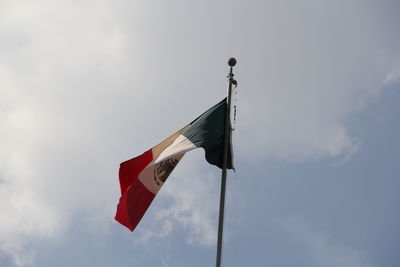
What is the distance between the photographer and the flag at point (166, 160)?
47.3 feet

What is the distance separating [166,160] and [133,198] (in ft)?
6.25

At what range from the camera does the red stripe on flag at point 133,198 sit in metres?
14.5

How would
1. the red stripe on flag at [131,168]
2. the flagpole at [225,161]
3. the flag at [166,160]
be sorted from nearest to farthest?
the flagpole at [225,161] < the flag at [166,160] < the red stripe on flag at [131,168]

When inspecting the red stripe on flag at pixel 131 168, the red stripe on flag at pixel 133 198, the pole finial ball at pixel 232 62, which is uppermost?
the pole finial ball at pixel 232 62

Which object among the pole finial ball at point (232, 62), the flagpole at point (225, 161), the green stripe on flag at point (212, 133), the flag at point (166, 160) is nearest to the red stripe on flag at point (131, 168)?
the flag at point (166, 160)

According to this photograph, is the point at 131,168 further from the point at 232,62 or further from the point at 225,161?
the point at 232,62

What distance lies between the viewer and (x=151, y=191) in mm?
14617

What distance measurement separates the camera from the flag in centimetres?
1441

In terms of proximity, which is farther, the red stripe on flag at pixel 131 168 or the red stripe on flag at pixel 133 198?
the red stripe on flag at pixel 131 168

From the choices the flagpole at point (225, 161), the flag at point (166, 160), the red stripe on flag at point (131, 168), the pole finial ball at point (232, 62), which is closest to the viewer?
the flagpole at point (225, 161)

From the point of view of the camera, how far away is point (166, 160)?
15039 millimetres

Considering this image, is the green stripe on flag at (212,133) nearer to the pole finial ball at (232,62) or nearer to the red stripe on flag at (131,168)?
the pole finial ball at (232,62)

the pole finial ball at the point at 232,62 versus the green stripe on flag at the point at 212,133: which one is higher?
the pole finial ball at the point at 232,62

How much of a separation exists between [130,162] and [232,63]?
5823mm
